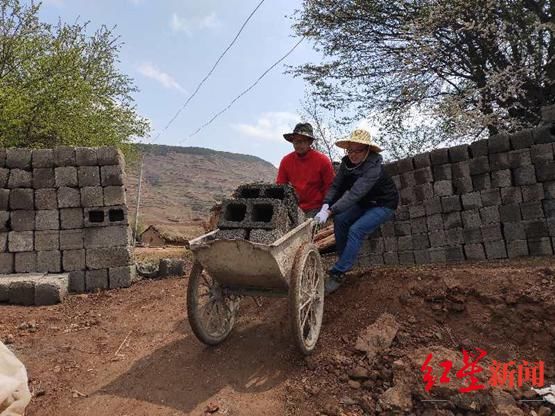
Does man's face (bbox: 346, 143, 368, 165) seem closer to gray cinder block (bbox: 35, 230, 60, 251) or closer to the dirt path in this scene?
the dirt path

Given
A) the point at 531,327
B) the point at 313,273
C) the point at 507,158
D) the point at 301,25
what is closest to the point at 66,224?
the point at 313,273

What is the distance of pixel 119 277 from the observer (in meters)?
7.44

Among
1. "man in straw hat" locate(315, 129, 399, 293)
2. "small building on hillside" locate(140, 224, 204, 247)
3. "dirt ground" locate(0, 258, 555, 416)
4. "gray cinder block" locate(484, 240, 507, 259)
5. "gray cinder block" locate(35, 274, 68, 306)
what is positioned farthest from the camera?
"small building on hillside" locate(140, 224, 204, 247)

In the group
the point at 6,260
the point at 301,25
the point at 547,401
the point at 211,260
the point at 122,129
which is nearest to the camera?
the point at 547,401

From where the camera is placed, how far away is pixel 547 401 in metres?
3.10

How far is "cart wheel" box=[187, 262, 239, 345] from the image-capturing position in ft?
12.9

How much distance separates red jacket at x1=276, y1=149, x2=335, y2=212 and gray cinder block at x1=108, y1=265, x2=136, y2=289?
12.2ft

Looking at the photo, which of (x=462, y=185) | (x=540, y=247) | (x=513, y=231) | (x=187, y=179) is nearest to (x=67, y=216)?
(x=462, y=185)

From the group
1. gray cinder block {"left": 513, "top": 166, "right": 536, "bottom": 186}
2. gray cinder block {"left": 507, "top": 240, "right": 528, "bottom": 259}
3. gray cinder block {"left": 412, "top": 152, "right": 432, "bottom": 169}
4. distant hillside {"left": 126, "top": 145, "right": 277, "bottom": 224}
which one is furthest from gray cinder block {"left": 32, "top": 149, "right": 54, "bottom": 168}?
distant hillside {"left": 126, "top": 145, "right": 277, "bottom": 224}

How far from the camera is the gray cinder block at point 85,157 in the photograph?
7496 mm

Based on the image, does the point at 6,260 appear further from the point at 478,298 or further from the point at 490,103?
the point at 490,103

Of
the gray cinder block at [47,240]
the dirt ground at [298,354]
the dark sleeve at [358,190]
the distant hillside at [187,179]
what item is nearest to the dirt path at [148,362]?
the dirt ground at [298,354]

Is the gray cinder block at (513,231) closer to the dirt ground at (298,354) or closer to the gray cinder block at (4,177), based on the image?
the dirt ground at (298,354)

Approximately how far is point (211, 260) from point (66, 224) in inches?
186
